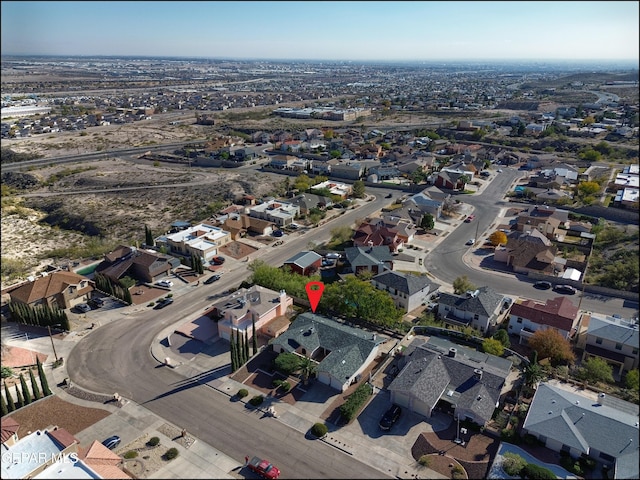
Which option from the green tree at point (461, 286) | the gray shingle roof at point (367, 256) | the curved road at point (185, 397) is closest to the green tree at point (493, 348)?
the green tree at point (461, 286)

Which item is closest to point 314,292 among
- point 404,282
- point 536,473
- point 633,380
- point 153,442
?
point 404,282

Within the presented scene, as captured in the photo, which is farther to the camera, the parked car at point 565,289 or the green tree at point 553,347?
the parked car at point 565,289

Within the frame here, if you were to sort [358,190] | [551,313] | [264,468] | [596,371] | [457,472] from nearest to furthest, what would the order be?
[264,468] < [457,472] < [596,371] < [551,313] < [358,190]

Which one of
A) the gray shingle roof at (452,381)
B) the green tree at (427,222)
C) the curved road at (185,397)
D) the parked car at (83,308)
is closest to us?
the curved road at (185,397)

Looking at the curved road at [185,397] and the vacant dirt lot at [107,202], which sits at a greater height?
the vacant dirt lot at [107,202]

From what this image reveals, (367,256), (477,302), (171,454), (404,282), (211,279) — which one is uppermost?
(404,282)

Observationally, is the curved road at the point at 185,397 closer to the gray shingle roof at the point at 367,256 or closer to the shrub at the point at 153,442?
the shrub at the point at 153,442

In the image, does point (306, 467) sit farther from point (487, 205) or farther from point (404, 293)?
point (487, 205)

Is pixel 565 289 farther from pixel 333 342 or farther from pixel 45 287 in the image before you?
pixel 45 287

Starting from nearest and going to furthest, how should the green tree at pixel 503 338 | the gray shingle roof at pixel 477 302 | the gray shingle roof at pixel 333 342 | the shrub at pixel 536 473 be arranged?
the shrub at pixel 536 473 → the gray shingle roof at pixel 333 342 → the green tree at pixel 503 338 → the gray shingle roof at pixel 477 302
